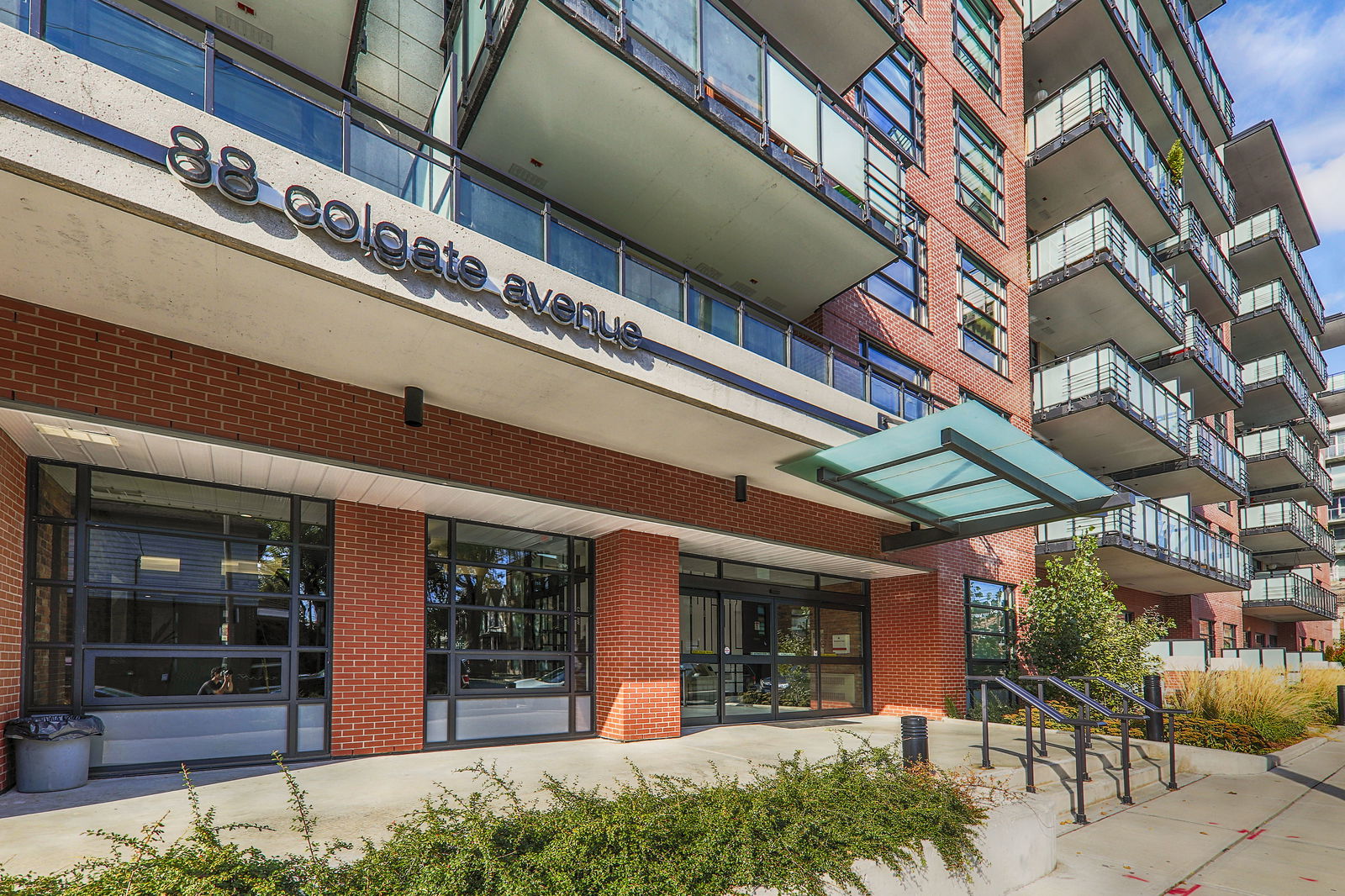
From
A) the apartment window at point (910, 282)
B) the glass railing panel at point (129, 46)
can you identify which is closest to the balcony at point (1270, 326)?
the apartment window at point (910, 282)

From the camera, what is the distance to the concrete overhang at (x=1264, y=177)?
116 feet

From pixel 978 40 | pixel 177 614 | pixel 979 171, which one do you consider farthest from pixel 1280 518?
pixel 177 614

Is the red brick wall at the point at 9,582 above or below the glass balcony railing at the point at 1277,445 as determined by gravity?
below

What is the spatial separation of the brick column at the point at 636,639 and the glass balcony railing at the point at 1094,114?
1740 cm

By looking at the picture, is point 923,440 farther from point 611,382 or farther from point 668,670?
point 668,670

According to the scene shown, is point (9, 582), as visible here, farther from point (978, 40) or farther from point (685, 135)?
point (978, 40)

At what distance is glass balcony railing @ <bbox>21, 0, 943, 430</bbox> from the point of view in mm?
5660

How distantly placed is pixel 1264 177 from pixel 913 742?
42.5 m

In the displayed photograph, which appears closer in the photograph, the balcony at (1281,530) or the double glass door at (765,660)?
the double glass door at (765,660)

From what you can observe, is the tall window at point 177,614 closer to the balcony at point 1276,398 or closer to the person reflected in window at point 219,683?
the person reflected in window at point 219,683

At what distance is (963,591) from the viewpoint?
55.6 ft

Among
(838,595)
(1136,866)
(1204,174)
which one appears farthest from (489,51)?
(1204,174)

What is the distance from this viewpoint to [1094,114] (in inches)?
800

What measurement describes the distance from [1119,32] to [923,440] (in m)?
20.1
